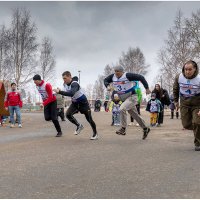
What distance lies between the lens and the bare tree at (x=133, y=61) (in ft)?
252

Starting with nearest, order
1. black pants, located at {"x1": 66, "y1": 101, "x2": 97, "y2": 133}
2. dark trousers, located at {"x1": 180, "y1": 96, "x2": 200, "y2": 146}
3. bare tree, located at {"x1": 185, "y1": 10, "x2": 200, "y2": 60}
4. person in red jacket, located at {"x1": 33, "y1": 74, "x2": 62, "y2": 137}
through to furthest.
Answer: dark trousers, located at {"x1": 180, "y1": 96, "x2": 200, "y2": 146} < black pants, located at {"x1": 66, "y1": 101, "x2": 97, "y2": 133} < person in red jacket, located at {"x1": 33, "y1": 74, "x2": 62, "y2": 137} < bare tree, located at {"x1": 185, "y1": 10, "x2": 200, "y2": 60}

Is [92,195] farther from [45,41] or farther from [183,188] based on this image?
[45,41]

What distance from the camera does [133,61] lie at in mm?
77375

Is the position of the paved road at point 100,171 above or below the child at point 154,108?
below

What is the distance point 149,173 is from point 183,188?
0.87 meters

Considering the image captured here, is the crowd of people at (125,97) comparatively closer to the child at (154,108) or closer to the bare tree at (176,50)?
the child at (154,108)

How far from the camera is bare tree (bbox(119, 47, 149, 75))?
3027 inches

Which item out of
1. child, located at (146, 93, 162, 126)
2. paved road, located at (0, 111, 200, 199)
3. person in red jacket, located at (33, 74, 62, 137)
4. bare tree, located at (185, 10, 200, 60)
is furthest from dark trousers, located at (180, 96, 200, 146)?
bare tree, located at (185, 10, 200, 60)

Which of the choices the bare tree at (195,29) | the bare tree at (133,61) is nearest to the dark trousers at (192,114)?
the bare tree at (195,29)

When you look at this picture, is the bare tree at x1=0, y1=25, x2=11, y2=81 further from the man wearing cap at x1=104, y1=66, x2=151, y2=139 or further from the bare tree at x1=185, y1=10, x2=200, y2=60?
the man wearing cap at x1=104, y1=66, x2=151, y2=139

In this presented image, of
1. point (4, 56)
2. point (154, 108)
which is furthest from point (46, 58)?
point (154, 108)

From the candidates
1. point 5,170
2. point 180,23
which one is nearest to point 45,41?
point 180,23

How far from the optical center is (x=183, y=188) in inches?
163

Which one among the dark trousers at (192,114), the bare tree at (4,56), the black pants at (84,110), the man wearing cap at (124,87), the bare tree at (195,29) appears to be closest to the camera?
the dark trousers at (192,114)
